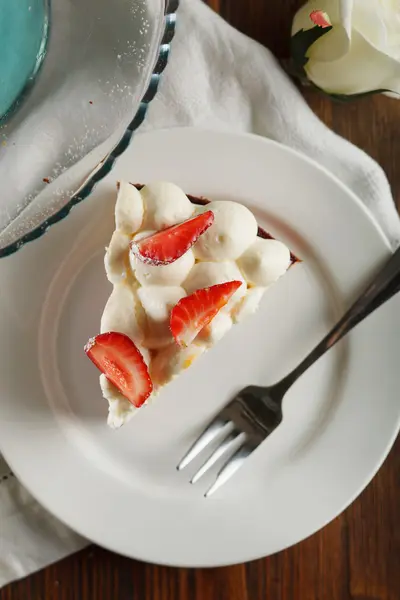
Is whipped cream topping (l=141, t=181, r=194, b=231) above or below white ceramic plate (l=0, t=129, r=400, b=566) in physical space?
above

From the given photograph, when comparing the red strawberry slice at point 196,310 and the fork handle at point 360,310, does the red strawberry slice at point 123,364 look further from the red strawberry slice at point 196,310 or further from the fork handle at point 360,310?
the fork handle at point 360,310

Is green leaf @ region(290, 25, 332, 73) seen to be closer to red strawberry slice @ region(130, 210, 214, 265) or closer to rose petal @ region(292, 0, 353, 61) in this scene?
rose petal @ region(292, 0, 353, 61)

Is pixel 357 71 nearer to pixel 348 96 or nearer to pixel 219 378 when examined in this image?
pixel 348 96

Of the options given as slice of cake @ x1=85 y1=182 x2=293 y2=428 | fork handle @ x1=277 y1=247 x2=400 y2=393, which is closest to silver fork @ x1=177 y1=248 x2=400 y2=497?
fork handle @ x1=277 y1=247 x2=400 y2=393

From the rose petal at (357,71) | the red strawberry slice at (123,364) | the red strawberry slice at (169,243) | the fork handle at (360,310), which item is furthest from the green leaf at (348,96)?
the red strawberry slice at (123,364)

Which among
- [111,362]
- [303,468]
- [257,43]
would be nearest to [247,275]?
[111,362]

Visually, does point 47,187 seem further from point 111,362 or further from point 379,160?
point 379,160
